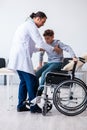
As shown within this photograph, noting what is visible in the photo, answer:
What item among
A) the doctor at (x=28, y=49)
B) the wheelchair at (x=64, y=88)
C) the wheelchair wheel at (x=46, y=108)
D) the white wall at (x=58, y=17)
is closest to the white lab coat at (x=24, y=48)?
the doctor at (x=28, y=49)

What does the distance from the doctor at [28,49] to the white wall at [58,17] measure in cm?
297

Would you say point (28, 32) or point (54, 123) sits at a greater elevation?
point (28, 32)

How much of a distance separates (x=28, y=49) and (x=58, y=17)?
3.17 meters

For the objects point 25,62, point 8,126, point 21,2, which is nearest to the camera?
point 8,126

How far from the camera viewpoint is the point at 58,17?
6727 mm

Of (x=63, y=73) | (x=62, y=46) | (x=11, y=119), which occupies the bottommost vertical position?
(x=11, y=119)

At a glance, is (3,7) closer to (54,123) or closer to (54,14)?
(54,14)

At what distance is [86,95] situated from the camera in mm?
3605

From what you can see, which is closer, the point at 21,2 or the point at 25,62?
the point at 25,62

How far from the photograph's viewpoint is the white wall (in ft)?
21.9

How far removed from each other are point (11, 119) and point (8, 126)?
0.32 m

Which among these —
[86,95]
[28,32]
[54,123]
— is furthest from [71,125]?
[28,32]

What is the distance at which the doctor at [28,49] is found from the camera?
3.64 meters

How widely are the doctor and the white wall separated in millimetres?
2973
